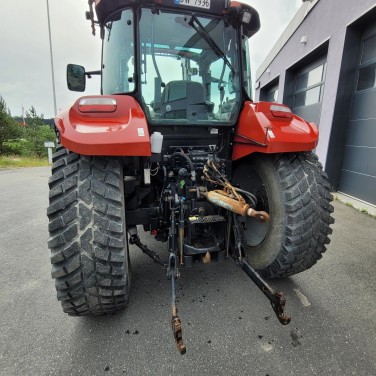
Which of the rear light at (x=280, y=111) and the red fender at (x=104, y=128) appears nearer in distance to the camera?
the red fender at (x=104, y=128)

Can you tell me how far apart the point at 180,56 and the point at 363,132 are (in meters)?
4.84

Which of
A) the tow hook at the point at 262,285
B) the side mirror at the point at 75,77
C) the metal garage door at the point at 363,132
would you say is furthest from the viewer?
the metal garage door at the point at 363,132

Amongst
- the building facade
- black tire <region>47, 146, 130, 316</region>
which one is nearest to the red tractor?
black tire <region>47, 146, 130, 316</region>

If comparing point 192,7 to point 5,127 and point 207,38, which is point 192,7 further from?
point 5,127

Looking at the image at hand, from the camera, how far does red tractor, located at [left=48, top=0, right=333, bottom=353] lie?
1570 mm

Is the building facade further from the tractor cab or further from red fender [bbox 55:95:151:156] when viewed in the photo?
red fender [bbox 55:95:151:156]

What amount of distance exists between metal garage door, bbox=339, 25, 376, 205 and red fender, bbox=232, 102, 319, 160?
3.87m

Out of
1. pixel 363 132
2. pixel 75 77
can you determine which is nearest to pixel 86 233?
pixel 75 77

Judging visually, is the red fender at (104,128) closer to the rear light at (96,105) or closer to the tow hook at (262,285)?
the rear light at (96,105)

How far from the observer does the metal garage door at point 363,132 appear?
509 centimetres

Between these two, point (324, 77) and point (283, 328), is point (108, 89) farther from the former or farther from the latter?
point (324, 77)

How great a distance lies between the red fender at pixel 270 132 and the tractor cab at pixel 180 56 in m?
0.19

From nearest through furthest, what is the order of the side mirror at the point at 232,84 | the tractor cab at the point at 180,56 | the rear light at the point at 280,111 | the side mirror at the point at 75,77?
1. the tractor cab at the point at 180,56
2. the rear light at the point at 280,111
3. the side mirror at the point at 232,84
4. the side mirror at the point at 75,77

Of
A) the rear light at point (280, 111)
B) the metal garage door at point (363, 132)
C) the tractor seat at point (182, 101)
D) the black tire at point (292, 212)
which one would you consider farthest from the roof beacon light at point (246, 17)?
the metal garage door at point (363, 132)
